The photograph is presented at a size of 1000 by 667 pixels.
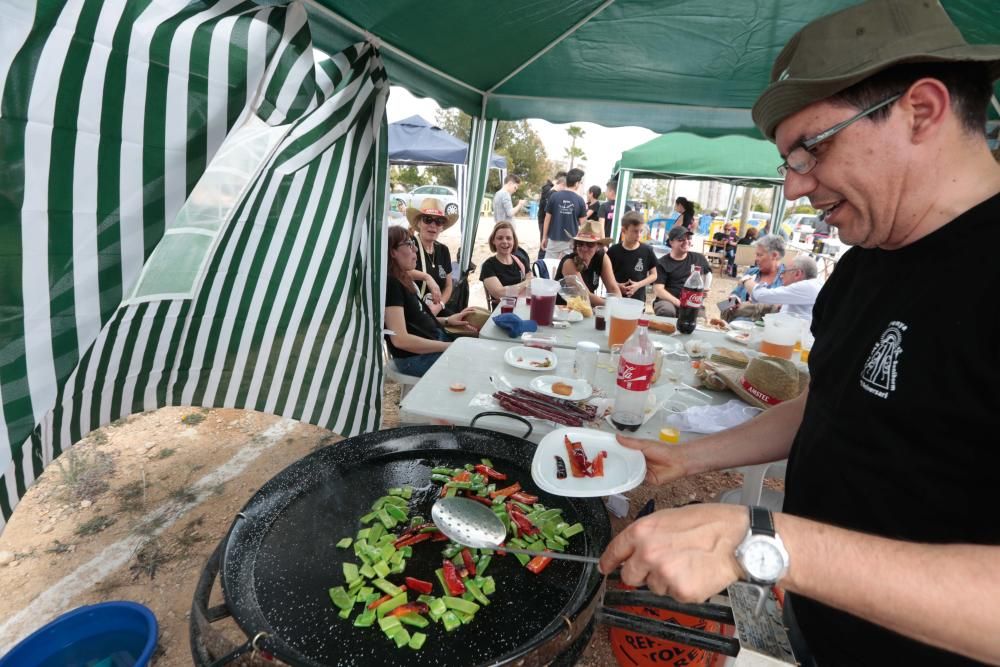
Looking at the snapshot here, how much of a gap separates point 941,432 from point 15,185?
240 centimetres

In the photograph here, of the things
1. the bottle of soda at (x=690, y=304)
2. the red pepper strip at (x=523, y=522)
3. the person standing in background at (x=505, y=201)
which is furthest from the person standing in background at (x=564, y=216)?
the red pepper strip at (x=523, y=522)

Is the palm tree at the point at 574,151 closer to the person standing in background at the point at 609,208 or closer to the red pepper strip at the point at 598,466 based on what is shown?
the person standing in background at the point at 609,208

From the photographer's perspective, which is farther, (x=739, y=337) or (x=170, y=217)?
(x=739, y=337)

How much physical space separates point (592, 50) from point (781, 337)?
3.11 meters

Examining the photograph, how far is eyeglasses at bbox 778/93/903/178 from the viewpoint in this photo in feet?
3.28

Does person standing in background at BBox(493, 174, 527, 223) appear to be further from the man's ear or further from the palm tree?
the palm tree

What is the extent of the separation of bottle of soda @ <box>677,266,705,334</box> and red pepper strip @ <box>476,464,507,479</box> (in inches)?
94.6

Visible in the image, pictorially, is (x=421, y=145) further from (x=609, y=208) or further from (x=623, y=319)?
(x=623, y=319)

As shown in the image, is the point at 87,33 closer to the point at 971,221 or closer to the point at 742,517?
the point at 742,517

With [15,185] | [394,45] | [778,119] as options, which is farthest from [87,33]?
[394,45]

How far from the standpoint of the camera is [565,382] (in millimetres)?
2447


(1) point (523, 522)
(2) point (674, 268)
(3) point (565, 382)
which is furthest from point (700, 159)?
(1) point (523, 522)

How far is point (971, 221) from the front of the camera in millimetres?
975

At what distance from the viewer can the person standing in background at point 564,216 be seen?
8.97 meters
